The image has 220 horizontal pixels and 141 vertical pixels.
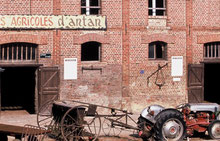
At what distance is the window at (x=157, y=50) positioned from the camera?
64.2 feet

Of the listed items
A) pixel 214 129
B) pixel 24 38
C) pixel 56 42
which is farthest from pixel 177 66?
pixel 24 38

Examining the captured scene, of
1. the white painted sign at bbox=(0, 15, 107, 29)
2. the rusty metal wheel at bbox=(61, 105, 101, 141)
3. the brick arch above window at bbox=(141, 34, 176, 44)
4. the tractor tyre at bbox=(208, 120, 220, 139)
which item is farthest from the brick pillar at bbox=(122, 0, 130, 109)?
the rusty metal wheel at bbox=(61, 105, 101, 141)

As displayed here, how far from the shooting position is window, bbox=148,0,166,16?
1969 centimetres

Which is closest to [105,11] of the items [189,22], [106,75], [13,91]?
[106,75]

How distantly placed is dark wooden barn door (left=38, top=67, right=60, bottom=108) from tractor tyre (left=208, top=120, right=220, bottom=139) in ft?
26.0

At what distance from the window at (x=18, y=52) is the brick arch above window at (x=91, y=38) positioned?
1.97 meters

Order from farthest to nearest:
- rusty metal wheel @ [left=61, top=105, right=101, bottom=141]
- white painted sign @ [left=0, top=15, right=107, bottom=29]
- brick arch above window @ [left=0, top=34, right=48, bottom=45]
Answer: white painted sign @ [left=0, top=15, right=107, bottom=29] → brick arch above window @ [left=0, top=34, right=48, bottom=45] → rusty metal wheel @ [left=61, top=105, right=101, bottom=141]

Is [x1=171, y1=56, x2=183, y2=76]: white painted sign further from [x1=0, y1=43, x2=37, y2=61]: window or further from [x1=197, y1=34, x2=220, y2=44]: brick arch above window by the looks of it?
[x1=0, y1=43, x2=37, y2=61]: window

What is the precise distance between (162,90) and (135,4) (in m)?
4.38

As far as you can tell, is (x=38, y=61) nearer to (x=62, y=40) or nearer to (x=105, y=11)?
(x=62, y=40)

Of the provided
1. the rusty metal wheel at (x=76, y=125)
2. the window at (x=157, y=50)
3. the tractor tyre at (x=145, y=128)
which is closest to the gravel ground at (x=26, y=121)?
the tractor tyre at (x=145, y=128)

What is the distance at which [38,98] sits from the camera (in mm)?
18156

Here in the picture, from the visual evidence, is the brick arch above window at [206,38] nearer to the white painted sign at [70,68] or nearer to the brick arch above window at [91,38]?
the brick arch above window at [91,38]

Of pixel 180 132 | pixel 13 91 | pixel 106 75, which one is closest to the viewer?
pixel 180 132
